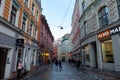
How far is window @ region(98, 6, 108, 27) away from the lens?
16.4 meters

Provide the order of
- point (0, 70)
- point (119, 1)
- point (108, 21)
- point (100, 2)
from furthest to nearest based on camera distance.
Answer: point (100, 2) < point (108, 21) < point (119, 1) < point (0, 70)

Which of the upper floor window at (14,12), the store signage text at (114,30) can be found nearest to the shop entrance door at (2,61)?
the upper floor window at (14,12)

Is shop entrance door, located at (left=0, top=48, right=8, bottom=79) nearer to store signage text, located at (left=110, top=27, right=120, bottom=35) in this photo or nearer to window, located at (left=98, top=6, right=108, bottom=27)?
store signage text, located at (left=110, top=27, right=120, bottom=35)

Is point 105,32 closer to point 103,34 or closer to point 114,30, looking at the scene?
point 103,34

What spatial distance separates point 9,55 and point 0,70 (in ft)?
5.17

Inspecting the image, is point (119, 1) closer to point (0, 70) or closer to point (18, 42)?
point (18, 42)

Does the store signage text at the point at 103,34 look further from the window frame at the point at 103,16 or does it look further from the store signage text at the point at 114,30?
the window frame at the point at 103,16

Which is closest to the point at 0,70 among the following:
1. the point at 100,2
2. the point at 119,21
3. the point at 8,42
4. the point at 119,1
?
the point at 8,42

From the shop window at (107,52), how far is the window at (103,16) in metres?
2.65

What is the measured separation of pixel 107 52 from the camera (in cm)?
1591

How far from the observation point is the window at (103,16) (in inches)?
647

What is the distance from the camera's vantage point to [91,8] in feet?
66.6

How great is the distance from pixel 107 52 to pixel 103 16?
4901 mm

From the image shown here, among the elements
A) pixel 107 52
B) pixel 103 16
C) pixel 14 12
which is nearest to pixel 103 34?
pixel 107 52
